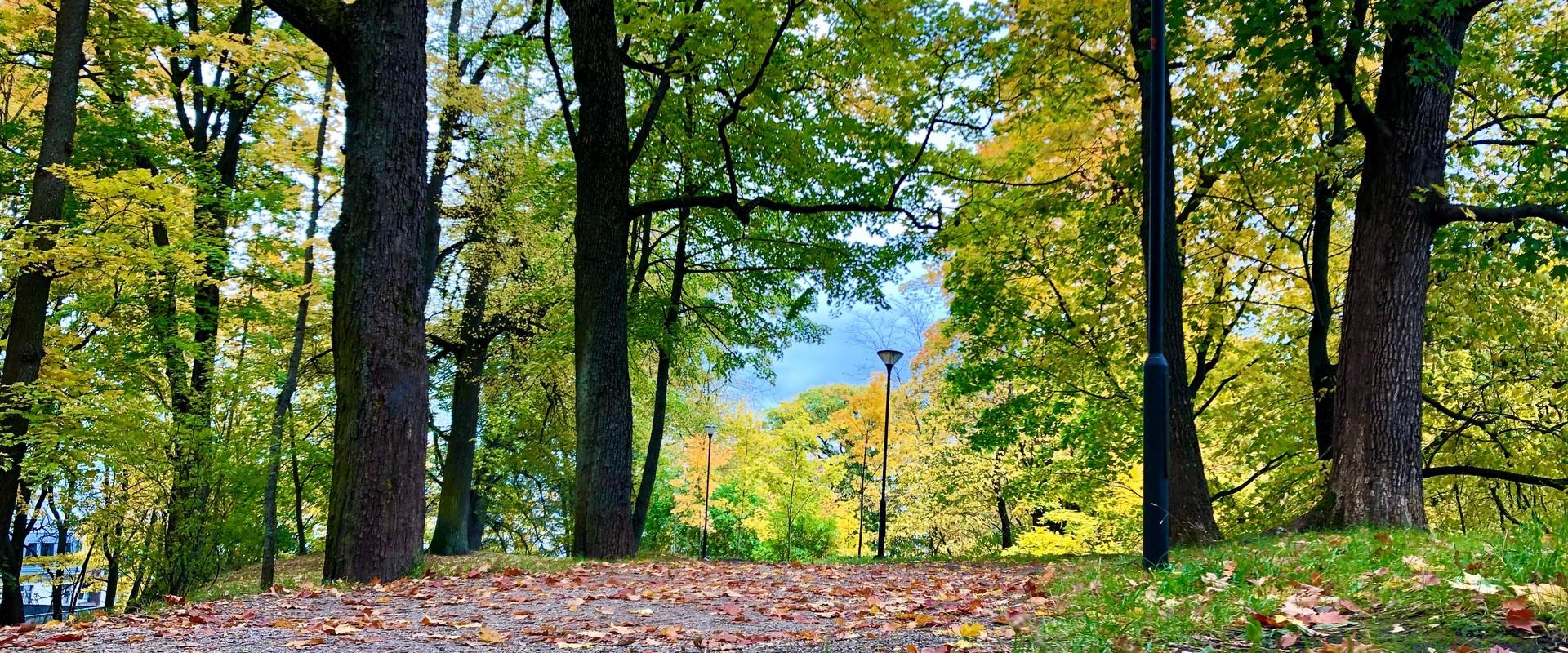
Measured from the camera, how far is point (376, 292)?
266 inches

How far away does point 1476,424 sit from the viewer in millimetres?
11445

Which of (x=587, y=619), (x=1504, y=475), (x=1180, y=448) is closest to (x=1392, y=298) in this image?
(x=1180, y=448)

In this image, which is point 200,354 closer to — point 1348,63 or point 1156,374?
point 1156,374

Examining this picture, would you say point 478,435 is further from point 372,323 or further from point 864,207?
point 372,323

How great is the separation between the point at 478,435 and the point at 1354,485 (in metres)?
20.7

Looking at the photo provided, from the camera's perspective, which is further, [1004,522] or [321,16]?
[1004,522]

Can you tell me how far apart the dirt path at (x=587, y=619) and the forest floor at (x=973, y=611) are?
0.02m

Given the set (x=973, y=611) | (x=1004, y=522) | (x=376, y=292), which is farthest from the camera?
(x=1004, y=522)

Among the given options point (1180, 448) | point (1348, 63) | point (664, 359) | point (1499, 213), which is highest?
point (1348, 63)

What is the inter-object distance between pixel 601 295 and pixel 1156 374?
676cm

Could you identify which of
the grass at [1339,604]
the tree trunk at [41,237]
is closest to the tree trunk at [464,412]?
the tree trunk at [41,237]

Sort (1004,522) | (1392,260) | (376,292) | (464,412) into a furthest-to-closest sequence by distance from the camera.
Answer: (1004,522), (464,412), (1392,260), (376,292)

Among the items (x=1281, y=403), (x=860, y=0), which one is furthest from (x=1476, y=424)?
(x=860, y=0)

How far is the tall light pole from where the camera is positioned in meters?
5.07
